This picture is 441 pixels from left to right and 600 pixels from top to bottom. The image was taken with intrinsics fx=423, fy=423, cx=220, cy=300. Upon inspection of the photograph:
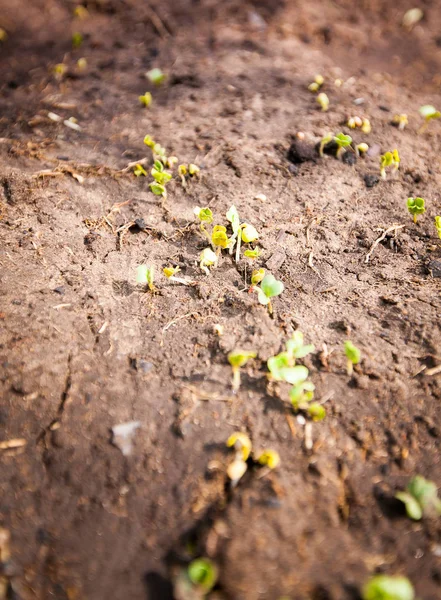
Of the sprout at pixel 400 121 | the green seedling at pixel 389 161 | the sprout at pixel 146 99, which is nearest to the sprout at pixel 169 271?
the green seedling at pixel 389 161

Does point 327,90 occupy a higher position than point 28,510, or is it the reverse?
point 327,90

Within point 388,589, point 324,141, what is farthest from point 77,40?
point 388,589

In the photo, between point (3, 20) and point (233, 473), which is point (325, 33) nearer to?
point (3, 20)

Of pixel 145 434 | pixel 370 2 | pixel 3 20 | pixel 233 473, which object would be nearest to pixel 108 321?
pixel 145 434

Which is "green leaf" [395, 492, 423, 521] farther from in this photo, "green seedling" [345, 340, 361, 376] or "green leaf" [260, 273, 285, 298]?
"green leaf" [260, 273, 285, 298]

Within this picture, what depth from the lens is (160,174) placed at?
7.39 ft

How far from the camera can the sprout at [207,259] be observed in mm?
1949

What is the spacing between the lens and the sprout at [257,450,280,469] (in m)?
1.39

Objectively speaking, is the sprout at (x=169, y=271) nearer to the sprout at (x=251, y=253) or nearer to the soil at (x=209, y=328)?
the soil at (x=209, y=328)

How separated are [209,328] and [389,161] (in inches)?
56.2

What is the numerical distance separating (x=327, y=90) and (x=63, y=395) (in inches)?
104

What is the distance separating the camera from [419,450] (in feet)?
4.93

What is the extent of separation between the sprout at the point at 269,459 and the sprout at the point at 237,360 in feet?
0.93

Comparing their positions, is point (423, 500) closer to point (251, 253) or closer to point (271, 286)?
point (271, 286)
